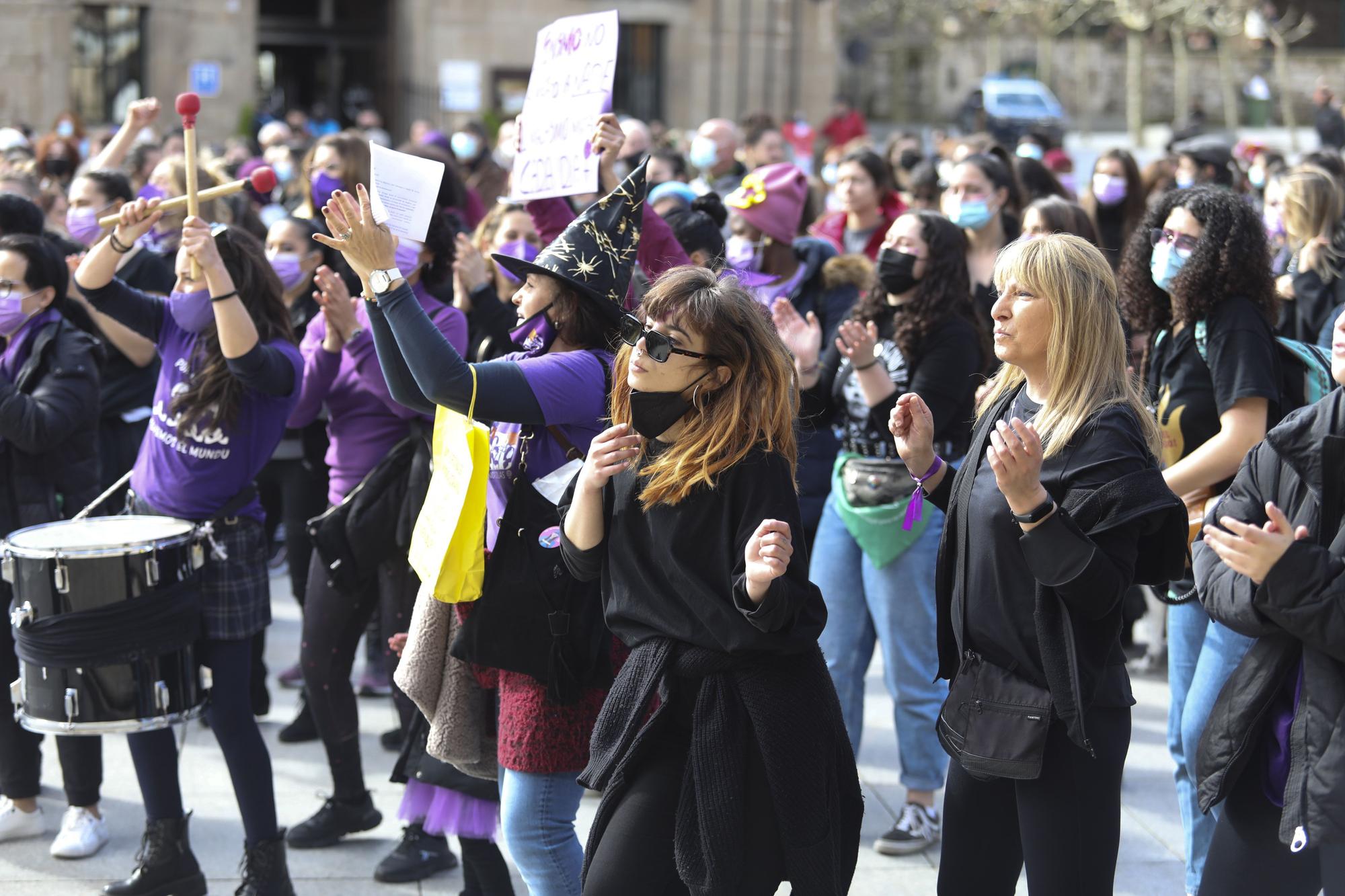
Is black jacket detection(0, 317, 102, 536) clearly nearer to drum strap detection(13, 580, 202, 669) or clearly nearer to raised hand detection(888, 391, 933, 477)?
drum strap detection(13, 580, 202, 669)

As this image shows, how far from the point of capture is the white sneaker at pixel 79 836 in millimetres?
4809

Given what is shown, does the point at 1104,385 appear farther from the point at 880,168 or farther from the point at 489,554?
the point at 880,168

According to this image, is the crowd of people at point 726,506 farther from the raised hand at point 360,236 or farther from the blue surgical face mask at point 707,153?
the blue surgical face mask at point 707,153

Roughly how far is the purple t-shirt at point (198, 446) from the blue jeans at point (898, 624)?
1822mm

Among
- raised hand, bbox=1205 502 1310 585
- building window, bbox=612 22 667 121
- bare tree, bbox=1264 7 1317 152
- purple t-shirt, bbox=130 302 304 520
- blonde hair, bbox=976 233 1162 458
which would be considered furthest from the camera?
bare tree, bbox=1264 7 1317 152

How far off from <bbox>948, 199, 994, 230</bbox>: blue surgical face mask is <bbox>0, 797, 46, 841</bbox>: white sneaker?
4.09 m

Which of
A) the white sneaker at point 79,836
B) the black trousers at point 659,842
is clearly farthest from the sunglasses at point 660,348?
the white sneaker at point 79,836

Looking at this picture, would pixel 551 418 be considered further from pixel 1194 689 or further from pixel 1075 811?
pixel 1194 689

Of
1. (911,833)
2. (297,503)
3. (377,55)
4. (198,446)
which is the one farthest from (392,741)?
(377,55)

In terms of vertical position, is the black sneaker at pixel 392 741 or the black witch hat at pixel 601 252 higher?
the black witch hat at pixel 601 252

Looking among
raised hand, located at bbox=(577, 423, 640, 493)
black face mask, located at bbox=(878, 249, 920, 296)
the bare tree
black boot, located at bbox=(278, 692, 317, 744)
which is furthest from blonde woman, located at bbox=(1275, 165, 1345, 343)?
the bare tree

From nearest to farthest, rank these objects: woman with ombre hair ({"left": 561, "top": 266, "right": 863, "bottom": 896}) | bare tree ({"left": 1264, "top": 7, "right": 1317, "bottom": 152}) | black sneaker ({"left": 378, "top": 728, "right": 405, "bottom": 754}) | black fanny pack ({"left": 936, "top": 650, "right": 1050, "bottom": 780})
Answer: woman with ombre hair ({"left": 561, "top": 266, "right": 863, "bottom": 896})
black fanny pack ({"left": 936, "top": 650, "right": 1050, "bottom": 780})
black sneaker ({"left": 378, "top": 728, "right": 405, "bottom": 754})
bare tree ({"left": 1264, "top": 7, "right": 1317, "bottom": 152})

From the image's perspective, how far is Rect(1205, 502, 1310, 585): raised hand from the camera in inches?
111

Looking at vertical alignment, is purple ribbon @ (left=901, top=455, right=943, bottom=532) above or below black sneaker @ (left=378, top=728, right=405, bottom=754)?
above
